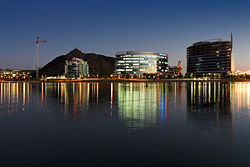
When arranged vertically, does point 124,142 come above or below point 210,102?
below

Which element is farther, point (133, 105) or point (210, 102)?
point (210, 102)

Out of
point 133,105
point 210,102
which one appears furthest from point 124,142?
point 210,102

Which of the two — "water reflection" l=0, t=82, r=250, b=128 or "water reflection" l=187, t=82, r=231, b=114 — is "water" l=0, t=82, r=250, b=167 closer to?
"water reflection" l=0, t=82, r=250, b=128

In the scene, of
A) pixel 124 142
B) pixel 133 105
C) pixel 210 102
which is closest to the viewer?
pixel 124 142

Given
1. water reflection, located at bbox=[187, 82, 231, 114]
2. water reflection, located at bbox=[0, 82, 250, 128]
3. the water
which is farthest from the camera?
water reflection, located at bbox=[187, 82, 231, 114]

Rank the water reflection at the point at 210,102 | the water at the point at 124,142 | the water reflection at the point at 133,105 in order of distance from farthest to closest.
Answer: the water reflection at the point at 210,102, the water reflection at the point at 133,105, the water at the point at 124,142

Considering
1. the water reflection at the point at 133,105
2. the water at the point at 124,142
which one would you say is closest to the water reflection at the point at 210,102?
the water reflection at the point at 133,105

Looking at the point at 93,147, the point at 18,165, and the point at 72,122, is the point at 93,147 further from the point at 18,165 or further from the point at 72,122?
the point at 72,122

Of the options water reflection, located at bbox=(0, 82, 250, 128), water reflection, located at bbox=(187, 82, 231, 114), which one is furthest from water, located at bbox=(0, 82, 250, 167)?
water reflection, located at bbox=(187, 82, 231, 114)

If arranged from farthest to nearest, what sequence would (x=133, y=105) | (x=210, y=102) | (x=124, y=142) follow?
(x=210, y=102) < (x=133, y=105) < (x=124, y=142)

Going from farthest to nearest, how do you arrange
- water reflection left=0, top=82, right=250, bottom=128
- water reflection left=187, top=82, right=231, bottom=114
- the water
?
water reflection left=187, top=82, right=231, bottom=114 < water reflection left=0, top=82, right=250, bottom=128 < the water

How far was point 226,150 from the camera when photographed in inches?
425

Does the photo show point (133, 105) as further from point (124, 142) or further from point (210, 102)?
point (124, 142)

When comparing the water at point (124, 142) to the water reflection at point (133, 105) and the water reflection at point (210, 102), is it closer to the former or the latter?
the water reflection at point (133, 105)
